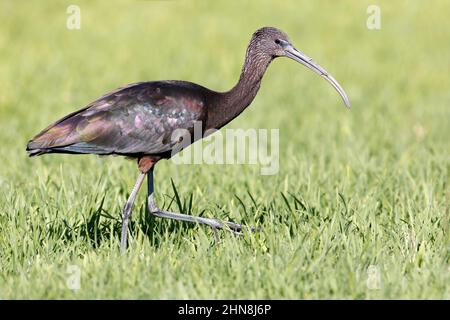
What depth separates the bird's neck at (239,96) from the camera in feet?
19.9

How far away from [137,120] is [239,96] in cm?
73

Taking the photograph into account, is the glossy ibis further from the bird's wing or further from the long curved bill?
the long curved bill

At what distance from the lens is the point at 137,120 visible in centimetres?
595

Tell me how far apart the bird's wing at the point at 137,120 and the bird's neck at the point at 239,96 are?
0.41ft

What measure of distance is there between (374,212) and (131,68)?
8.02 meters

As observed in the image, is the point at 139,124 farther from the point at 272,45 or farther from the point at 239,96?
the point at 272,45

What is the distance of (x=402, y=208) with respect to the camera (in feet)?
21.3

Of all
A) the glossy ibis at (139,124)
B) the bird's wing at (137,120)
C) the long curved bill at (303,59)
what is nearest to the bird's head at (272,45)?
the long curved bill at (303,59)

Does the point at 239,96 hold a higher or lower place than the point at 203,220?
higher

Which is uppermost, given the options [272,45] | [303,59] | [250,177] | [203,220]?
[272,45]

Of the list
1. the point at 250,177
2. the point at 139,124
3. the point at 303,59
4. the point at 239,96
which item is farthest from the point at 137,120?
the point at 250,177

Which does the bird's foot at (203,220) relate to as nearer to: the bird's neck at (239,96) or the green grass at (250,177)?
the green grass at (250,177)
